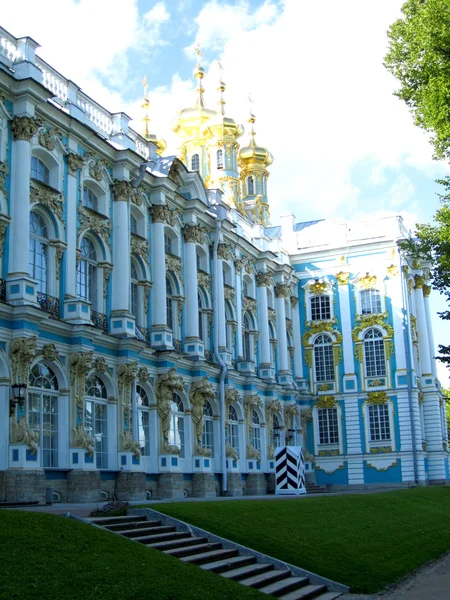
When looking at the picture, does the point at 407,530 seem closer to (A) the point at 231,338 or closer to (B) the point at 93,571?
(B) the point at 93,571

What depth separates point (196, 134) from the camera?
46188 millimetres

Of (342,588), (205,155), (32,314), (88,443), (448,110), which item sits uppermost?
(205,155)

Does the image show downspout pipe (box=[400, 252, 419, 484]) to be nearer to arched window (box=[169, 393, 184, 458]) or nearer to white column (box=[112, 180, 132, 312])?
arched window (box=[169, 393, 184, 458])

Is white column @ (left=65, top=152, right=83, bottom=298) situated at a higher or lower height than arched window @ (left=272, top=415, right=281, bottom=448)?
higher

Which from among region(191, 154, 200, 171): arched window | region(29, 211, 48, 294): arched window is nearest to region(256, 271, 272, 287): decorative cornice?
region(191, 154, 200, 171): arched window

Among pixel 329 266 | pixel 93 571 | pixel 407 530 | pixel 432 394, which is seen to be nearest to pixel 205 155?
pixel 329 266

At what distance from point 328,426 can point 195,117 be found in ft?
59.8

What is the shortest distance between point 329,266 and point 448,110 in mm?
23770

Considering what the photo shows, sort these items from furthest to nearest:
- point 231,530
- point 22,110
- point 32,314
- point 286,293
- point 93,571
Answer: point 286,293 < point 22,110 < point 32,314 < point 231,530 < point 93,571

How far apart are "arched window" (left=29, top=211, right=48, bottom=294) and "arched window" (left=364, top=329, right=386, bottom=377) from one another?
2167cm

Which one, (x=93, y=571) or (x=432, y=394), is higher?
(x=432, y=394)

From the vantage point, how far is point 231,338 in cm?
3512

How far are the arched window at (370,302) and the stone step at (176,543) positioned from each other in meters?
28.0

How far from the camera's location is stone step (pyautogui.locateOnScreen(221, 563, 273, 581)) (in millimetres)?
12859
